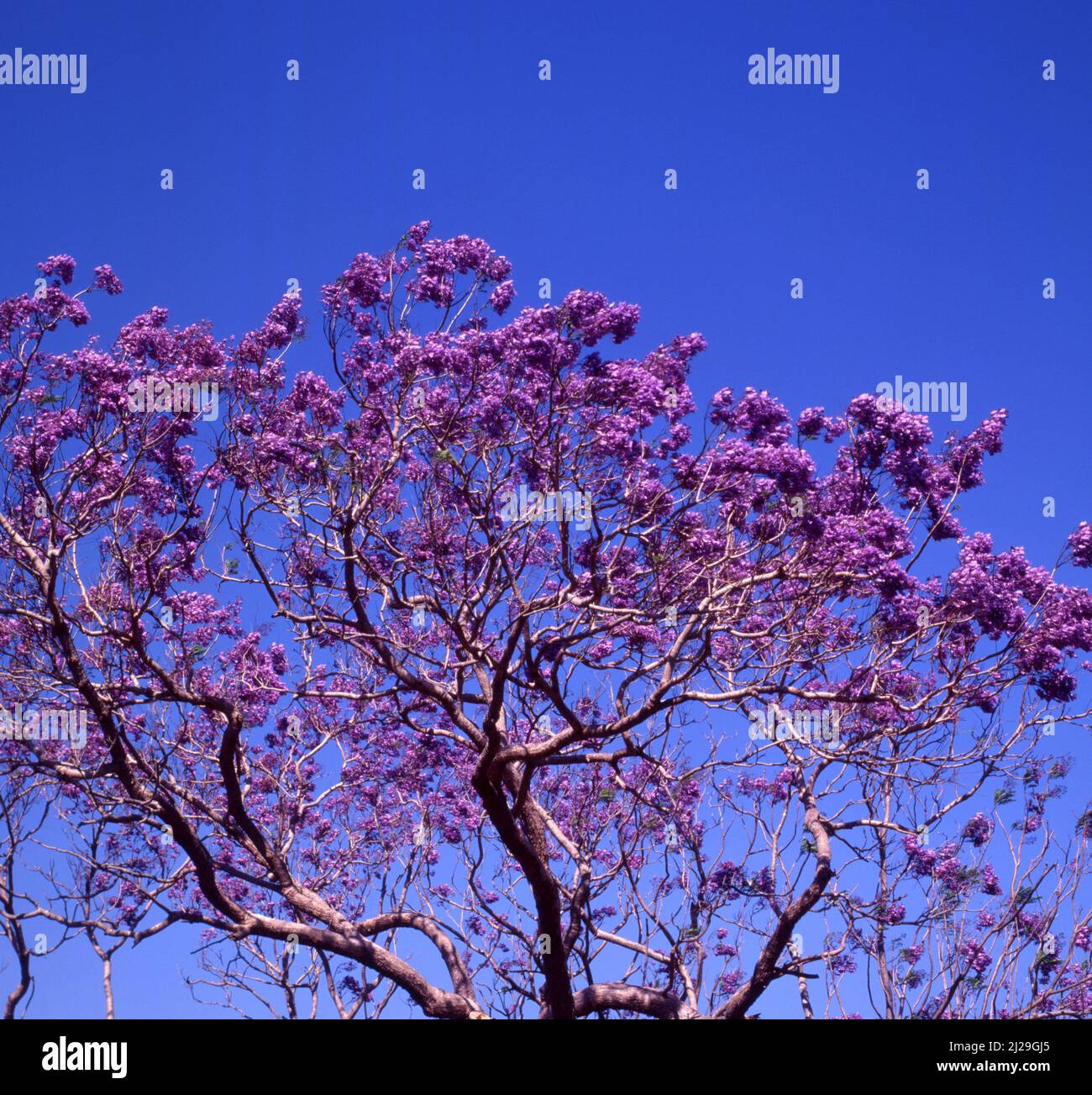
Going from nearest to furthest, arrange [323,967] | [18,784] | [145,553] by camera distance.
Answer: [145,553]
[18,784]
[323,967]

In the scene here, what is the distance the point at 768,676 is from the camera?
9094mm

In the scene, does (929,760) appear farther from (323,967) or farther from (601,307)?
(323,967)

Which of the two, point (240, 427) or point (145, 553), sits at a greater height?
point (240, 427)

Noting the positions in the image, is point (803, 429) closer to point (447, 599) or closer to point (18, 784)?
point (447, 599)

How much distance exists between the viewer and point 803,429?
936 centimetres
